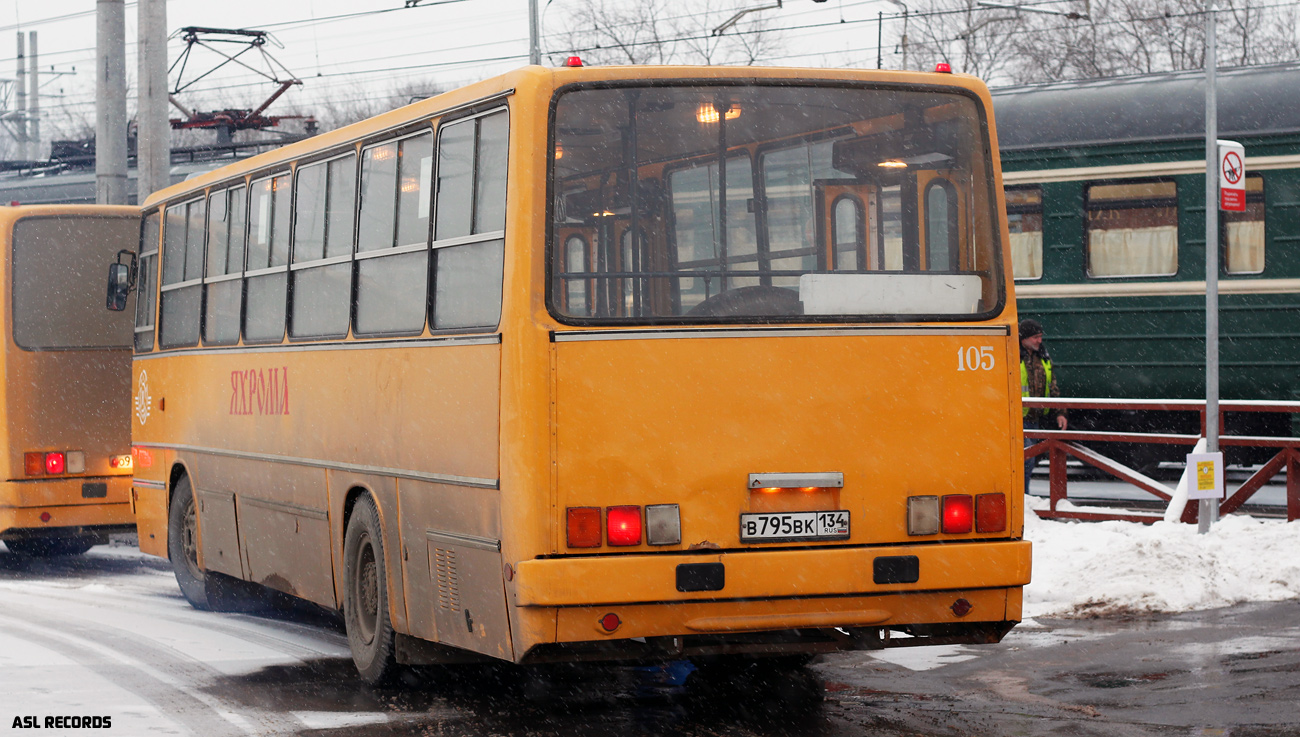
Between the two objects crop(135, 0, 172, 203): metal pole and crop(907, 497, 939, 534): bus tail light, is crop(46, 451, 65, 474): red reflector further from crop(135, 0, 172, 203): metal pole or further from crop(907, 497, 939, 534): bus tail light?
crop(907, 497, 939, 534): bus tail light

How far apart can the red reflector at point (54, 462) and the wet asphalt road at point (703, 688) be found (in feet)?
10.1

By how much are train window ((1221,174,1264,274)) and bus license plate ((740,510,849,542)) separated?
10431 mm

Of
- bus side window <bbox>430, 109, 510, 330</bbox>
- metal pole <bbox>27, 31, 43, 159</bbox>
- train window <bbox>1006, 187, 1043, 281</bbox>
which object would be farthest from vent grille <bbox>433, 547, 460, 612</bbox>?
metal pole <bbox>27, 31, 43, 159</bbox>

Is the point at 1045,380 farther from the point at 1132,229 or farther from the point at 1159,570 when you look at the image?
the point at 1159,570

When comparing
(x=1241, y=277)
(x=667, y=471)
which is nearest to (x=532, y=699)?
(x=667, y=471)

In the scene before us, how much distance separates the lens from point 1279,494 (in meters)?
16.4

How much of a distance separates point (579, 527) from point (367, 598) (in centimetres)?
224

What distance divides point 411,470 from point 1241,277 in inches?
422

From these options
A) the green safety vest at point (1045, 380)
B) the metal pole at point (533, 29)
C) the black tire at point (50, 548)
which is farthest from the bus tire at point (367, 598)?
the metal pole at point (533, 29)

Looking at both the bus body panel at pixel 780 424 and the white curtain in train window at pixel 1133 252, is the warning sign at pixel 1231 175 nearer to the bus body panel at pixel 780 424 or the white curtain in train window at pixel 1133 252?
the white curtain in train window at pixel 1133 252

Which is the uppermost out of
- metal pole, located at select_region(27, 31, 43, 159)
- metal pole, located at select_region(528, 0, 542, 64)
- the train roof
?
metal pole, located at select_region(27, 31, 43, 159)

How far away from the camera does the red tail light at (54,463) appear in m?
13.4

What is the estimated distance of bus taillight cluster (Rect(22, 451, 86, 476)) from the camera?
13359 mm

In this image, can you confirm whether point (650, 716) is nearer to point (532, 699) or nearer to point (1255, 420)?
point (532, 699)
